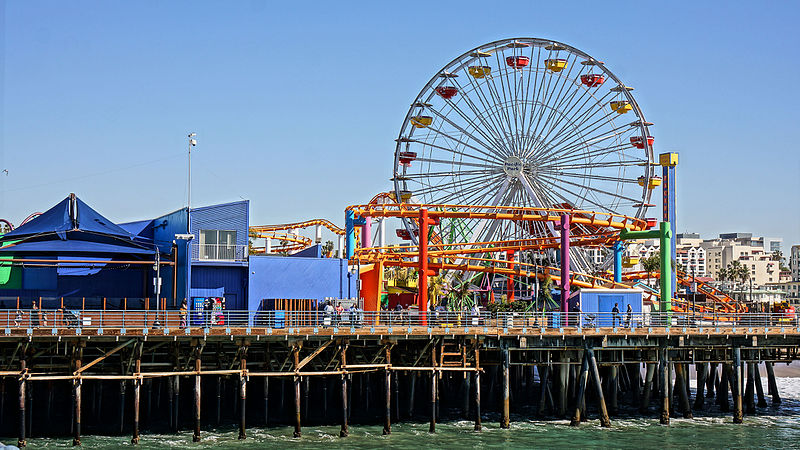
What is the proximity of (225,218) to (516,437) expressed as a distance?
20277 millimetres

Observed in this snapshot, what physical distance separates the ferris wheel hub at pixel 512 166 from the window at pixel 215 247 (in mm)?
28089

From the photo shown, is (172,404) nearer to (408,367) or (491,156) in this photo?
(408,367)

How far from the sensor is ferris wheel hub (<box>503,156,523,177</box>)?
76.8 m

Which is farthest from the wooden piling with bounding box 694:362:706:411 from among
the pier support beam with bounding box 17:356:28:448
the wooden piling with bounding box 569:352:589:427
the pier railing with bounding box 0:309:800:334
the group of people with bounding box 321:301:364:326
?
the pier support beam with bounding box 17:356:28:448

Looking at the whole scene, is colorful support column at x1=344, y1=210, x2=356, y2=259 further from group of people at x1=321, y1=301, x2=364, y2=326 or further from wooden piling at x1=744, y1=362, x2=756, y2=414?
wooden piling at x1=744, y1=362, x2=756, y2=414

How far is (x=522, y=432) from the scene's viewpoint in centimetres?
4625

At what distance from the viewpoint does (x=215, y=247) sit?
54750 millimetres

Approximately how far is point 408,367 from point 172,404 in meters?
10.6

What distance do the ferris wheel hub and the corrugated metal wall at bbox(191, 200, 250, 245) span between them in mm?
26486

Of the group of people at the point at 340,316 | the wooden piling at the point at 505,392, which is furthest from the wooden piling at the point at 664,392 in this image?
the group of people at the point at 340,316

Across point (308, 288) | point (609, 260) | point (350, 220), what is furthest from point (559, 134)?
point (308, 288)

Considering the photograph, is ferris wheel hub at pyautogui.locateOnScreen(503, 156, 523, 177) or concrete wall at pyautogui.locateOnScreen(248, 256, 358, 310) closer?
concrete wall at pyautogui.locateOnScreen(248, 256, 358, 310)

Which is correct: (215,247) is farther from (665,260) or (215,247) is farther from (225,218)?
(665,260)

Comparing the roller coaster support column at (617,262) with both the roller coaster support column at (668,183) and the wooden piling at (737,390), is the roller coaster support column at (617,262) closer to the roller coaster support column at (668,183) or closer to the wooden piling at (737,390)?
the roller coaster support column at (668,183)
